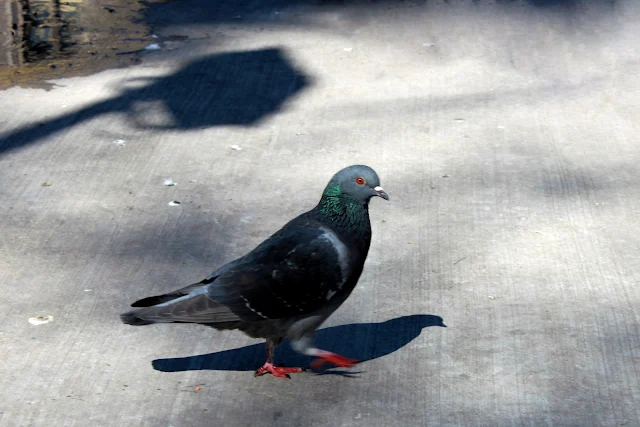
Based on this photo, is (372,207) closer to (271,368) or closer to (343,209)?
(343,209)

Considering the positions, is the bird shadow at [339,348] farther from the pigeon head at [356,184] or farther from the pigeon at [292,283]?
the pigeon head at [356,184]

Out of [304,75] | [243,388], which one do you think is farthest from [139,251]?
[304,75]

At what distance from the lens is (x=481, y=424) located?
3.67m

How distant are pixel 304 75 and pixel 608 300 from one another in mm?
3787

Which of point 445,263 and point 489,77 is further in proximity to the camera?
point 489,77

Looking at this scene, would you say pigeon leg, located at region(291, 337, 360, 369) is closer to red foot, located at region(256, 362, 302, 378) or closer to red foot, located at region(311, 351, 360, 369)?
red foot, located at region(311, 351, 360, 369)

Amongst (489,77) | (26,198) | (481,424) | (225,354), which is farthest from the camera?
(489,77)

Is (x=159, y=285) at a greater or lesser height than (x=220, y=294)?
lesser

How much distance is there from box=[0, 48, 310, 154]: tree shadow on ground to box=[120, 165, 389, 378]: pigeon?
116 inches

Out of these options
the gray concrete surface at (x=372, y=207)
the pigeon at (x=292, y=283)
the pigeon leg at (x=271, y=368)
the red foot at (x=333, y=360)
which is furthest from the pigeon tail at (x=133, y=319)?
the red foot at (x=333, y=360)

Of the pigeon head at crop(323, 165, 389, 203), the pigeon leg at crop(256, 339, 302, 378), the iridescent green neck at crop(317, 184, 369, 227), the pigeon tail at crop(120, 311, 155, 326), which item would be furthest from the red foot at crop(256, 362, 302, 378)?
the pigeon head at crop(323, 165, 389, 203)

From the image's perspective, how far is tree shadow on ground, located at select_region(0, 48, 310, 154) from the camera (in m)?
6.78

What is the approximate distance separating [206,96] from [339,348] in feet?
11.5

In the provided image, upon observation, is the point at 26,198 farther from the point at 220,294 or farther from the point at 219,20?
the point at 219,20
